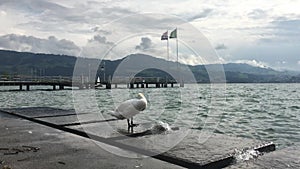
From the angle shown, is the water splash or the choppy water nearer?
the water splash

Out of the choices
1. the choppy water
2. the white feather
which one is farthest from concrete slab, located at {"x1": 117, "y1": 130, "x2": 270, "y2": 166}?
the choppy water

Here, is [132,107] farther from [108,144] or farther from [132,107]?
[108,144]

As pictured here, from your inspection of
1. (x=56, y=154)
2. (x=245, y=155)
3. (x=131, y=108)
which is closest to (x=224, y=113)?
(x=131, y=108)

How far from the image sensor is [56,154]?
5.77 m

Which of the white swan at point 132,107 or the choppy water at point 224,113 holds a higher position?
the white swan at point 132,107

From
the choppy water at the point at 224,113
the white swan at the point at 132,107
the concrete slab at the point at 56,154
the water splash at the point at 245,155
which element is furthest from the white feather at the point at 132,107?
the choppy water at the point at 224,113

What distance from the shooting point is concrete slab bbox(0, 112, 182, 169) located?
201 inches

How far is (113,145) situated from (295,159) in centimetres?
331

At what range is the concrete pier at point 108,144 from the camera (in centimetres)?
519

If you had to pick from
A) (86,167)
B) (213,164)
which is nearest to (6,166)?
(86,167)

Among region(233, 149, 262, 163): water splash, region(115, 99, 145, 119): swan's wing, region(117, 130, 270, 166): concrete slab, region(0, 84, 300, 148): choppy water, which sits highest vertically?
region(115, 99, 145, 119): swan's wing

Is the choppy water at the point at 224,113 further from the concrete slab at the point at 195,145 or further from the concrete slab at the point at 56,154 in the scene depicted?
the concrete slab at the point at 56,154

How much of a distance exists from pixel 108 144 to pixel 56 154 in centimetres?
128

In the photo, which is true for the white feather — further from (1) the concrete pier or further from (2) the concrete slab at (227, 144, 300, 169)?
(2) the concrete slab at (227, 144, 300, 169)
